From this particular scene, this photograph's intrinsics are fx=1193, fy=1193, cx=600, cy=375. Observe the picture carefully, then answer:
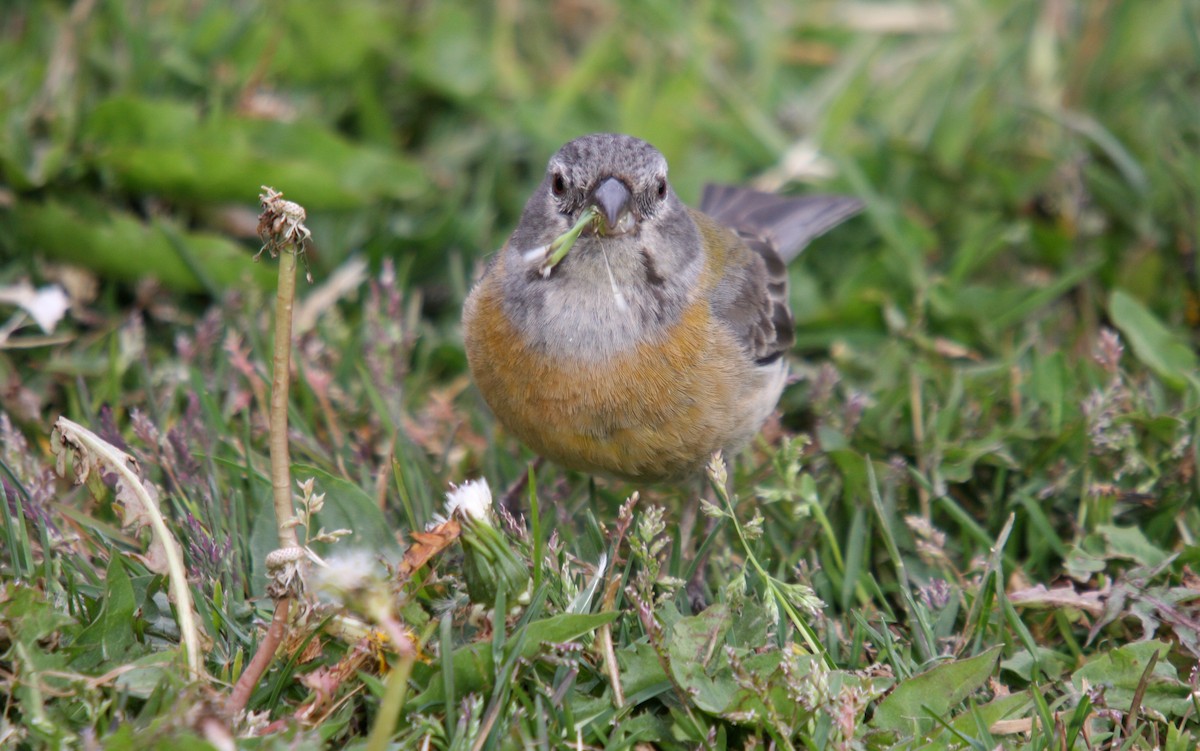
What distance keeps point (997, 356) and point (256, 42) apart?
3.83 metres

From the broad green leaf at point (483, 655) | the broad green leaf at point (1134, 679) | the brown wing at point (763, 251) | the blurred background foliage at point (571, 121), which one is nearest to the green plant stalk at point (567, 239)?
the brown wing at point (763, 251)

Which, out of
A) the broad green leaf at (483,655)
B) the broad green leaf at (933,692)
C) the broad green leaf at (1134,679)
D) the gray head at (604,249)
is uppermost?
the gray head at (604,249)

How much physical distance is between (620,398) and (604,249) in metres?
0.48

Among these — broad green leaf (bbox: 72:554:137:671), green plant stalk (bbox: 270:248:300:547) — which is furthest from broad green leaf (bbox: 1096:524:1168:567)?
broad green leaf (bbox: 72:554:137:671)

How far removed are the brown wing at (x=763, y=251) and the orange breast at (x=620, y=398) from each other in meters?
0.31

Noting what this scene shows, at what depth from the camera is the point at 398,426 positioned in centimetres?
448

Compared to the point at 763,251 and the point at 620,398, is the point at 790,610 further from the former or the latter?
the point at 763,251

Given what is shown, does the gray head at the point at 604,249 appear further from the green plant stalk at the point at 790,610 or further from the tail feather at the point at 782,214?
the tail feather at the point at 782,214

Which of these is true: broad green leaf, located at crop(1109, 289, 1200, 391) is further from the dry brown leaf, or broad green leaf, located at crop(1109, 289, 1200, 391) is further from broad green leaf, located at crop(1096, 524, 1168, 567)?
the dry brown leaf

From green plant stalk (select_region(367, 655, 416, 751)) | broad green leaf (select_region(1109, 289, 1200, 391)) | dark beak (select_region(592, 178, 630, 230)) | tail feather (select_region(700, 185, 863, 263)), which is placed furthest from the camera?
tail feather (select_region(700, 185, 863, 263))

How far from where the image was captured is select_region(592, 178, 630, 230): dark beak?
12.1 ft

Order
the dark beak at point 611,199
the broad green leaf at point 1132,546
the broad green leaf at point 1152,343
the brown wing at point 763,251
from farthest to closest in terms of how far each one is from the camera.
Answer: the broad green leaf at point 1152,343
the brown wing at point 763,251
the broad green leaf at point 1132,546
the dark beak at point 611,199

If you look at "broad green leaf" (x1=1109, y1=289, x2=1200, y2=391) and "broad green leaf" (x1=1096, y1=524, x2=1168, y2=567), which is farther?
"broad green leaf" (x1=1109, y1=289, x2=1200, y2=391)

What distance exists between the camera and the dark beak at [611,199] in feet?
12.1
